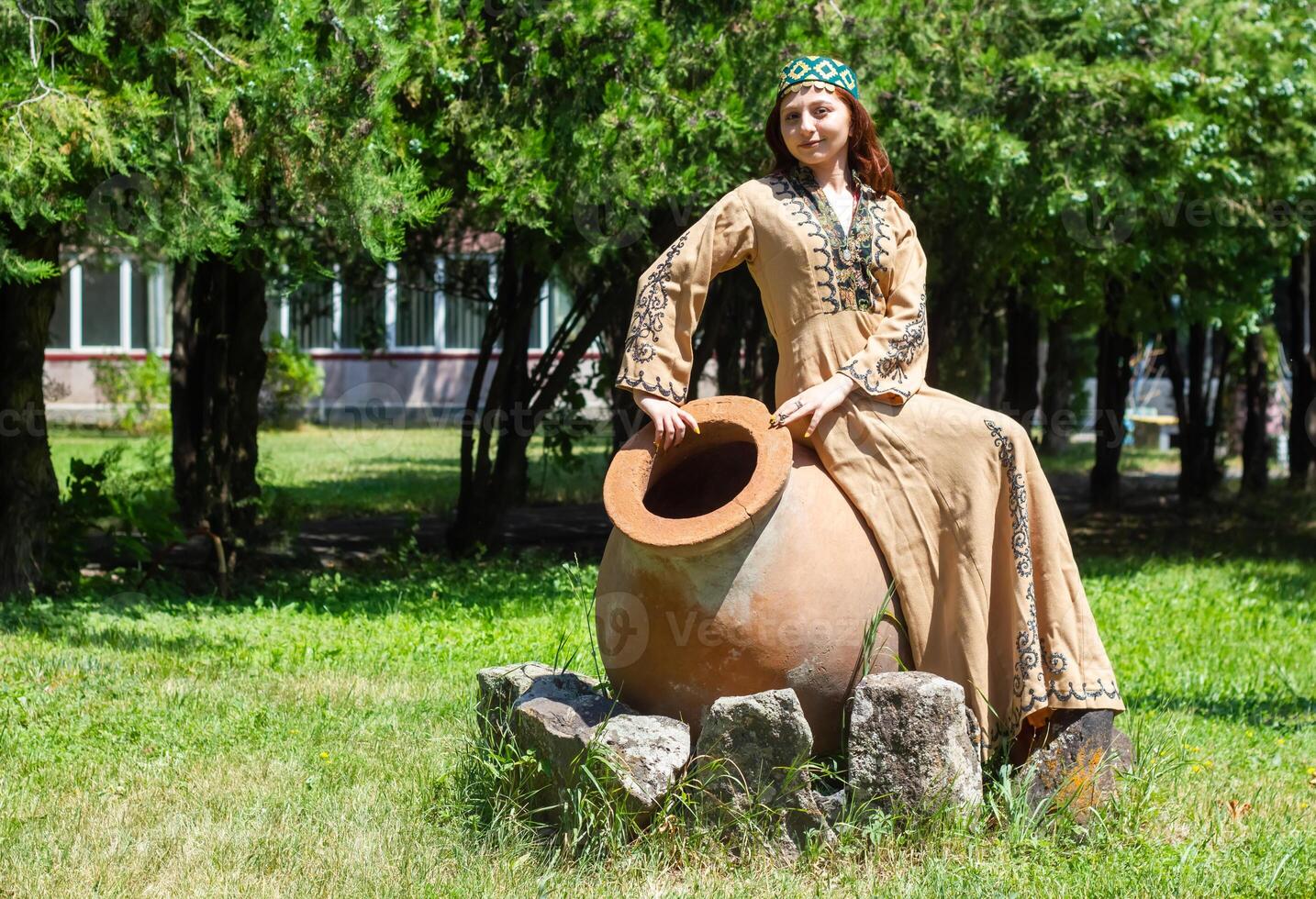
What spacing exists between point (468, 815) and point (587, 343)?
6265mm

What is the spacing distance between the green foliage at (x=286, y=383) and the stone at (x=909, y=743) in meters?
19.6

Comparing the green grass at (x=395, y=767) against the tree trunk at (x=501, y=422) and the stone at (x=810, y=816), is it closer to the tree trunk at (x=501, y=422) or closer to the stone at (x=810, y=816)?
the stone at (x=810, y=816)

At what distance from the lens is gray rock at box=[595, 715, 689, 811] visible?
12.7ft

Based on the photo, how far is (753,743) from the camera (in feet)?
12.7

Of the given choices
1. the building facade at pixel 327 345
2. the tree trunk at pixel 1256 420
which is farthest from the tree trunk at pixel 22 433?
the building facade at pixel 327 345

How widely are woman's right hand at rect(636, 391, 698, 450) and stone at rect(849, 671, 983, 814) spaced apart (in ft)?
2.91

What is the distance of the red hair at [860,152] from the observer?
4.44 m

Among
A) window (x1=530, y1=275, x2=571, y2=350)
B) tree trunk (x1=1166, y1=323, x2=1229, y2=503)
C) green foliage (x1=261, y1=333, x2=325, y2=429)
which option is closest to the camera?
tree trunk (x1=1166, y1=323, x2=1229, y2=503)

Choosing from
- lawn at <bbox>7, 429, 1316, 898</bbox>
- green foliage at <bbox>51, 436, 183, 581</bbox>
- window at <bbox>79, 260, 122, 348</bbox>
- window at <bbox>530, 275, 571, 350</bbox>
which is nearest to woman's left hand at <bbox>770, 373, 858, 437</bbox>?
lawn at <bbox>7, 429, 1316, 898</bbox>

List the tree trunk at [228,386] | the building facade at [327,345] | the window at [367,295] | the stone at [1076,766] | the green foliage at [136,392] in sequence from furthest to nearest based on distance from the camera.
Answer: the building facade at [327,345] < the green foliage at [136,392] < the window at [367,295] < the tree trunk at [228,386] < the stone at [1076,766]

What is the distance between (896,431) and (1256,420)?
44.6ft

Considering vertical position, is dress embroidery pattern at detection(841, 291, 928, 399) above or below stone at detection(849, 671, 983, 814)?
above

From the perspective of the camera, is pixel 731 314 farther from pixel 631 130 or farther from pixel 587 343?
pixel 631 130

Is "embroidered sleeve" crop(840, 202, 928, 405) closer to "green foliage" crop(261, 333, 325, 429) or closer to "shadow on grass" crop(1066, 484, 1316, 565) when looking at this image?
"shadow on grass" crop(1066, 484, 1316, 565)
